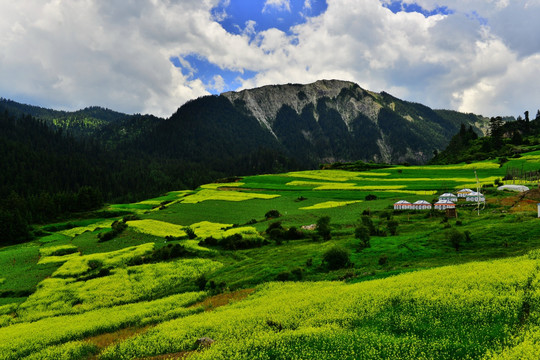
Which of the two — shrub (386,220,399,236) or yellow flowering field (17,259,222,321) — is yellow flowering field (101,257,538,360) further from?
shrub (386,220,399,236)

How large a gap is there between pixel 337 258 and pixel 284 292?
33.5 feet

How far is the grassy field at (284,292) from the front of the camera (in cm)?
1667

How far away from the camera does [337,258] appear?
124 feet

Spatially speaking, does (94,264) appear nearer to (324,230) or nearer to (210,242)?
(210,242)

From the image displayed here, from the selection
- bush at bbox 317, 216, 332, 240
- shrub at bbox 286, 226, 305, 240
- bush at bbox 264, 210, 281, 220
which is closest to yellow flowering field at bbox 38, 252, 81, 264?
shrub at bbox 286, 226, 305, 240

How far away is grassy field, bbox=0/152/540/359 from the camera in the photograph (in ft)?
54.7

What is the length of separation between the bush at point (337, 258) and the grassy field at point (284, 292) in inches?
31.4

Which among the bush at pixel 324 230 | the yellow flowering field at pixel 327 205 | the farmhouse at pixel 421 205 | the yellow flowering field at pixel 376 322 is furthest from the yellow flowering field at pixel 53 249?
the farmhouse at pixel 421 205

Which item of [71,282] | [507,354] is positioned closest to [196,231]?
[71,282]

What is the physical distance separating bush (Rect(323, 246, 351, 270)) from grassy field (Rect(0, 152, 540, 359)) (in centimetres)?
80

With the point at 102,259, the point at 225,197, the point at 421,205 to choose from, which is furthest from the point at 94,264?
the point at 421,205

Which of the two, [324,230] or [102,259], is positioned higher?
[324,230]

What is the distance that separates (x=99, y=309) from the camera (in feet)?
117

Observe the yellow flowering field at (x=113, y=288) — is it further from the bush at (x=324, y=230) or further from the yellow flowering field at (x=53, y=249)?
the bush at (x=324, y=230)
